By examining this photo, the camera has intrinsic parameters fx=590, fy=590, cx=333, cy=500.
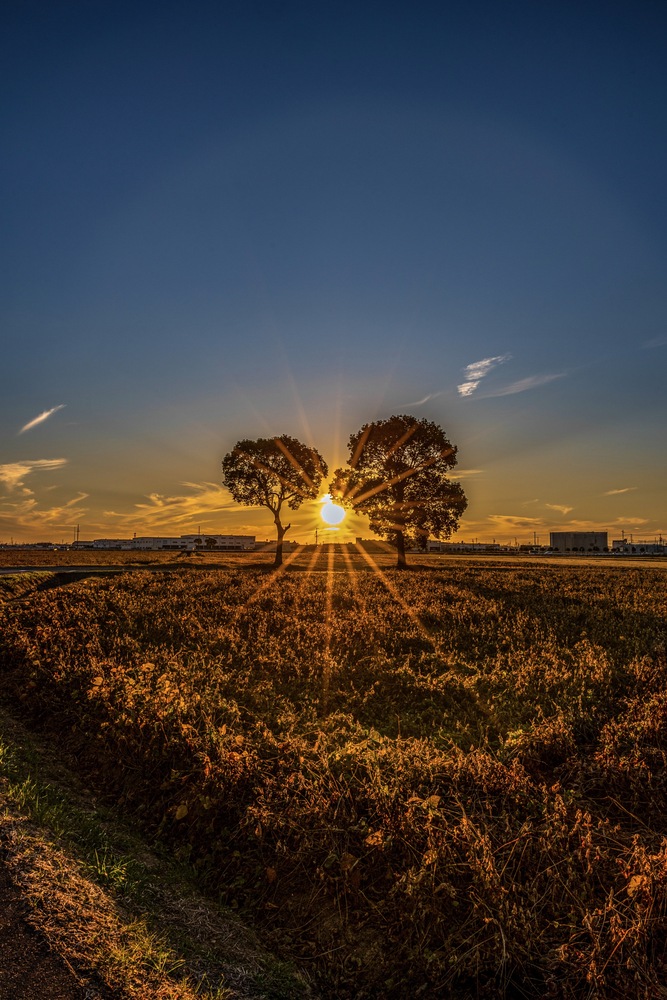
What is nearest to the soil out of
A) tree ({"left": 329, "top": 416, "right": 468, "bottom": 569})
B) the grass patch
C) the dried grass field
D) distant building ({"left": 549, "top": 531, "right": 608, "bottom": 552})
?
the grass patch

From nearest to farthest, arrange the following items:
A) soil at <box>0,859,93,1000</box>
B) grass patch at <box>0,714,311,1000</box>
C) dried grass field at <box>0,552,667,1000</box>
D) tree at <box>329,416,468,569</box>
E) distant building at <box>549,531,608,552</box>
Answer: soil at <box>0,859,93,1000</box>
grass patch at <box>0,714,311,1000</box>
dried grass field at <box>0,552,667,1000</box>
tree at <box>329,416,468,569</box>
distant building at <box>549,531,608,552</box>

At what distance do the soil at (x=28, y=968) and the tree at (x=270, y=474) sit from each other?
62.5 m

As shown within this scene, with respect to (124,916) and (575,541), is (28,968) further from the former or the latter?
(575,541)

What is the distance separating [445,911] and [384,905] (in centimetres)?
61

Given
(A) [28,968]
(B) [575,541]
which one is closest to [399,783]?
(A) [28,968]

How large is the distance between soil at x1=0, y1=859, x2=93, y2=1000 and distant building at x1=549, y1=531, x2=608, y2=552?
191839mm

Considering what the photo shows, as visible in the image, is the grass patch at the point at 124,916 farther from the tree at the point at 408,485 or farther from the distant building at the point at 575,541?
the distant building at the point at 575,541

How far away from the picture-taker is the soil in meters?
3.94

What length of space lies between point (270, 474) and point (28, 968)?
64728mm

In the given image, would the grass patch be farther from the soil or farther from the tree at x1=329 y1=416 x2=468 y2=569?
the tree at x1=329 y1=416 x2=468 y2=569

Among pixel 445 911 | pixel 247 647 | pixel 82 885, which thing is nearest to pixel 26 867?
pixel 82 885

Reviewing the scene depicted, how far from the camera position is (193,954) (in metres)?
4.96

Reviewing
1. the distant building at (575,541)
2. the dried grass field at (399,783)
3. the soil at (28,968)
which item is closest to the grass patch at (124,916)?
the soil at (28,968)

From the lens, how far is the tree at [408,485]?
5562 cm
